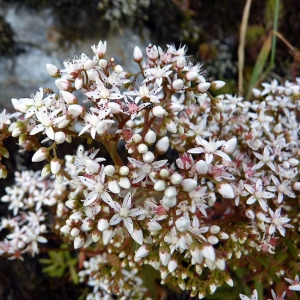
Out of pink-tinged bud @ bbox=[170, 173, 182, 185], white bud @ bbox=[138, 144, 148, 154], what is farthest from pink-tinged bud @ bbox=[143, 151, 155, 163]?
pink-tinged bud @ bbox=[170, 173, 182, 185]

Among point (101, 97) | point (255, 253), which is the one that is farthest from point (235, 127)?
point (101, 97)

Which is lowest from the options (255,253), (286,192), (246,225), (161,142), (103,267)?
(103,267)

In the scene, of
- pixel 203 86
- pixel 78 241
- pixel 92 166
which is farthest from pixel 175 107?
pixel 78 241

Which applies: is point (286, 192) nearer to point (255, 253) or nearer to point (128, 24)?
point (255, 253)

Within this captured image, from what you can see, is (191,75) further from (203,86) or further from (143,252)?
(143,252)

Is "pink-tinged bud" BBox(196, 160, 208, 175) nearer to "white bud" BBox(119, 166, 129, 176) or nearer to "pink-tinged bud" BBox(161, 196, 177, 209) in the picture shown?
"pink-tinged bud" BBox(161, 196, 177, 209)

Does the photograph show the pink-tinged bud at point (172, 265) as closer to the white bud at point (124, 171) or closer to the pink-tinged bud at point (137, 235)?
the pink-tinged bud at point (137, 235)
